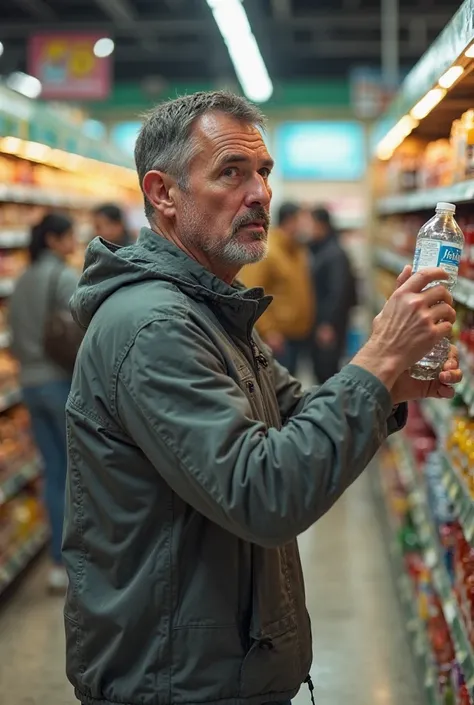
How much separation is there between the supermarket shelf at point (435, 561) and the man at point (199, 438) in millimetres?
1110

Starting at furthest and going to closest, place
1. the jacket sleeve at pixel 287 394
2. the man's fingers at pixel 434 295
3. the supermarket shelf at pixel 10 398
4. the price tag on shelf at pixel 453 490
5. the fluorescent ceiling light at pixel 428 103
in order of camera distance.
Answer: the supermarket shelf at pixel 10 398, the fluorescent ceiling light at pixel 428 103, the price tag on shelf at pixel 453 490, the jacket sleeve at pixel 287 394, the man's fingers at pixel 434 295

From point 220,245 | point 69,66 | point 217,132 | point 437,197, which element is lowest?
point 220,245

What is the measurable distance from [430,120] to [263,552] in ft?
11.1

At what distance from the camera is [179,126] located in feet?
6.93

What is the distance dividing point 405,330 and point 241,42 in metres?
10.7

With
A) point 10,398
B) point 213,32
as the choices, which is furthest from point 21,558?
point 213,32

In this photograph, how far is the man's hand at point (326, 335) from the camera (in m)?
9.07

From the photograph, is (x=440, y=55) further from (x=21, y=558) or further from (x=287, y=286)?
(x=287, y=286)

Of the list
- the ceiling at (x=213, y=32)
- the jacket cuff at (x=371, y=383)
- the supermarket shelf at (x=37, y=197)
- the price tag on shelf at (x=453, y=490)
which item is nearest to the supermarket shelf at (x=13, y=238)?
the supermarket shelf at (x=37, y=197)

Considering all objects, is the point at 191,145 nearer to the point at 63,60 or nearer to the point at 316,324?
the point at 316,324

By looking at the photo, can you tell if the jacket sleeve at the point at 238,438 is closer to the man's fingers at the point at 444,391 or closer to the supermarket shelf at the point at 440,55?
the man's fingers at the point at 444,391

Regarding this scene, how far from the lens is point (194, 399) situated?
178 centimetres

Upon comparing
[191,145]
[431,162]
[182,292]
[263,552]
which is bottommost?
[263,552]

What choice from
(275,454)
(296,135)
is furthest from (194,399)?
(296,135)
